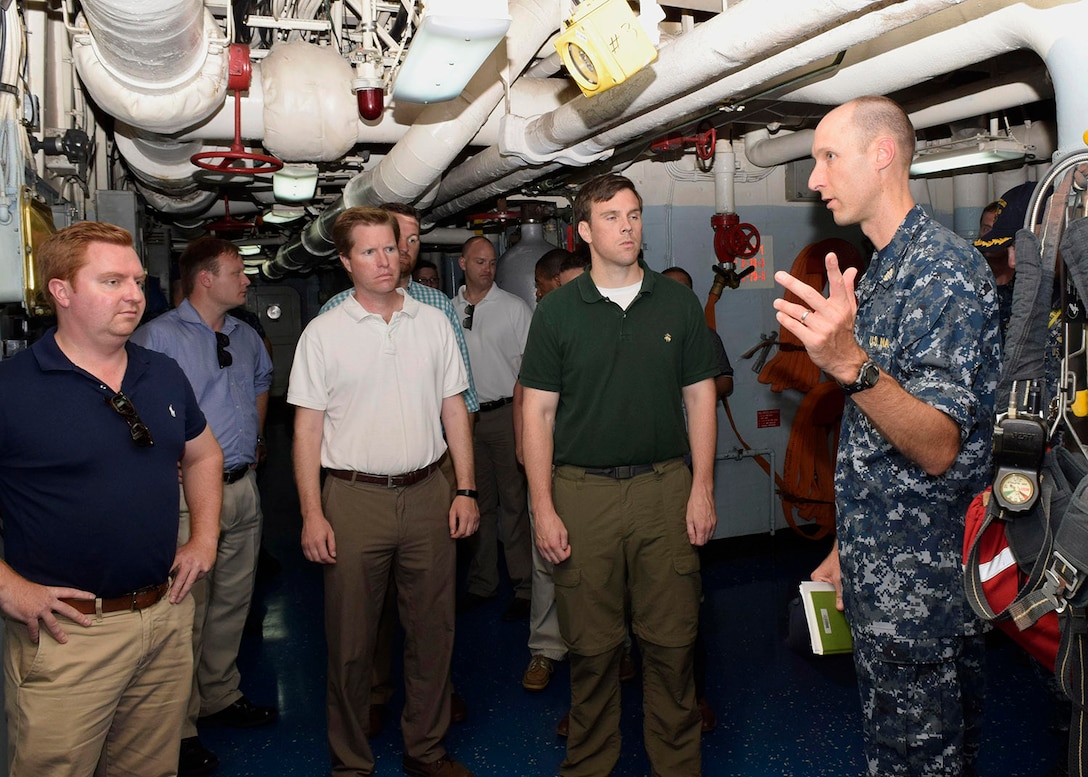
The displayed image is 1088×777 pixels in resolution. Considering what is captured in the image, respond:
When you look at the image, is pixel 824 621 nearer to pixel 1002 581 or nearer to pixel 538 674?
pixel 1002 581

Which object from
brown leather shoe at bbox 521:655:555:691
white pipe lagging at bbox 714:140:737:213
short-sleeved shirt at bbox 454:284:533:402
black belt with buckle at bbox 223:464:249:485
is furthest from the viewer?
white pipe lagging at bbox 714:140:737:213

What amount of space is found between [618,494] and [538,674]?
1.27 metres

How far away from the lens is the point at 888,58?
2750 millimetres

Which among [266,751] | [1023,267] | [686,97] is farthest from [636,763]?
[686,97]

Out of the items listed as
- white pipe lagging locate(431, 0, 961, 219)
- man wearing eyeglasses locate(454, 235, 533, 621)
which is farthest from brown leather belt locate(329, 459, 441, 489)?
man wearing eyeglasses locate(454, 235, 533, 621)

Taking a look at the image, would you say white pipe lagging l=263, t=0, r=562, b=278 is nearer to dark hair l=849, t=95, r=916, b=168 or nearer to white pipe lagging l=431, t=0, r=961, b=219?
white pipe lagging l=431, t=0, r=961, b=219

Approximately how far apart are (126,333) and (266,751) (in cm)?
173

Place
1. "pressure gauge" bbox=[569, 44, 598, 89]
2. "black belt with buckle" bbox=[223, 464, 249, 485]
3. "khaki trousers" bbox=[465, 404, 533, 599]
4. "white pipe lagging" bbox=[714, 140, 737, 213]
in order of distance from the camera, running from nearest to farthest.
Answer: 1. "pressure gauge" bbox=[569, 44, 598, 89]
2. "black belt with buckle" bbox=[223, 464, 249, 485]
3. "khaki trousers" bbox=[465, 404, 533, 599]
4. "white pipe lagging" bbox=[714, 140, 737, 213]

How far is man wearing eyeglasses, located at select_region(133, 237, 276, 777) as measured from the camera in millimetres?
3043

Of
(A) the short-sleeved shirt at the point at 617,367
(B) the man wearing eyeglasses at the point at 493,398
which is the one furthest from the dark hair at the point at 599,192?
(B) the man wearing eyeglasses at the point at 493,398

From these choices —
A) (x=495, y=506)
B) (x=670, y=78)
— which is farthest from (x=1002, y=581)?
(x=495, y=506)

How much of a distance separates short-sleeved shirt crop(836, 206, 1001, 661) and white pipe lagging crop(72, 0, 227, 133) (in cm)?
174

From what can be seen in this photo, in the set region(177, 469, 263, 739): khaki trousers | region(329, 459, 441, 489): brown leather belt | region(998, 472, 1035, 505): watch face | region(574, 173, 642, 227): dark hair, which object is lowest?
region(177, 469, 263, 739): khaki trousers

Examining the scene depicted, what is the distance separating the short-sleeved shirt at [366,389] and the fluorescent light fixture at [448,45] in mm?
714
